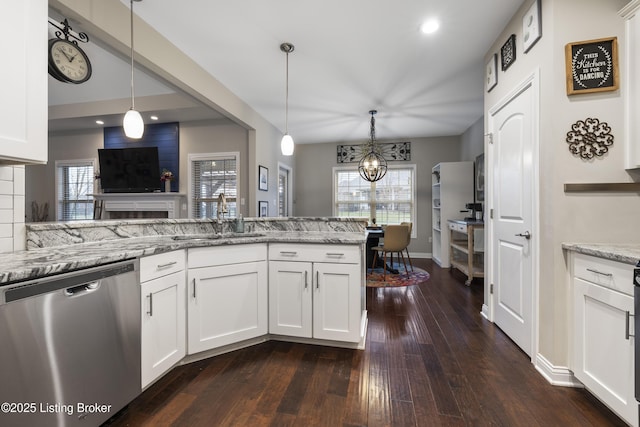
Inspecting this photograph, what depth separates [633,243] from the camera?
5.51ft

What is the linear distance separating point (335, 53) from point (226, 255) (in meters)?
2.29

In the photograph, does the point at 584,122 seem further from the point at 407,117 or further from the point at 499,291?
the point at 407,117

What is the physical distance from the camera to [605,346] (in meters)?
1.44

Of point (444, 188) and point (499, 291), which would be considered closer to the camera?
point (499, 291)

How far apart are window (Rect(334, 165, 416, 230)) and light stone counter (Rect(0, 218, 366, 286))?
3.96m

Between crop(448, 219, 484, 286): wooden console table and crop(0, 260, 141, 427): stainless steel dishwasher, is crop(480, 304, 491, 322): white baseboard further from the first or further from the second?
crop(0, 260, 141, 427): stainless steel dishwasher

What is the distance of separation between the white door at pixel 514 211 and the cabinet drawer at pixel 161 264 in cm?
249

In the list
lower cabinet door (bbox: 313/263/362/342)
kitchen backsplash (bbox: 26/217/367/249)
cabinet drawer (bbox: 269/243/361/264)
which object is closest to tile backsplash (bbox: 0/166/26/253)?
kitchen backsplash (bbox: 26/217/367/249)

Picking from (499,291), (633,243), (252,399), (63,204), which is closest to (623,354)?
(633,243)

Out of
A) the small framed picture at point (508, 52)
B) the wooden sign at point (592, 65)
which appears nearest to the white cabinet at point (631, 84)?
the wooden sign at point (592, 65)

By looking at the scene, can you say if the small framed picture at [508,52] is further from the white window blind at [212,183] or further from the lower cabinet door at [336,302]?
the white window blind at [212,183]

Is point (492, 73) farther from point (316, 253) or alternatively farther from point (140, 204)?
point (140, 204)

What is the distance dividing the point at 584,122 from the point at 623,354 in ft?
4.38

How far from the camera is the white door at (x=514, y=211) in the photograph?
6.59 ft
